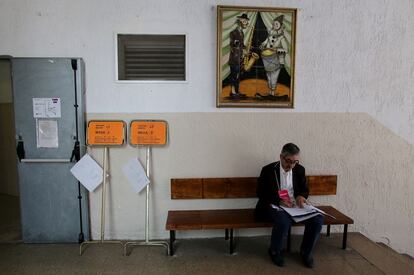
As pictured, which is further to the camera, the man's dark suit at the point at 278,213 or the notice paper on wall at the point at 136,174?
the notice paper on wall at the point at 136,174

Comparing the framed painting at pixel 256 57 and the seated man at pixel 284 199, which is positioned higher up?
the framed painting at pixel 256 57

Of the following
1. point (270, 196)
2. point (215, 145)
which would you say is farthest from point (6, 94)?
point (270, 196)

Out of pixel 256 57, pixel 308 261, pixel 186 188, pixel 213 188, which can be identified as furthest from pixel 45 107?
pixel 308 261

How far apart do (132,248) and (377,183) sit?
289cm

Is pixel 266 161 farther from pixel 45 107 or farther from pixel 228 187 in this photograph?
pixel 45 107

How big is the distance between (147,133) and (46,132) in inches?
41.1

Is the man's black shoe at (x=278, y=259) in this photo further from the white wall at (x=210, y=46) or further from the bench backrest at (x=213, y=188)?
the white wall at (x=210, y=46)

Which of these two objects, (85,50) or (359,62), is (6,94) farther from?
(359,62)

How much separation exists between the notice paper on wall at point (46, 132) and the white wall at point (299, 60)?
0.42m

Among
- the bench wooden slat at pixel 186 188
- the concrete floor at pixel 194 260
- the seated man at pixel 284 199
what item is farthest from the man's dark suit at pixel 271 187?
the bench wooden slat at pixel 186 188

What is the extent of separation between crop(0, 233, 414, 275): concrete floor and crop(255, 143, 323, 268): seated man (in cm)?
18

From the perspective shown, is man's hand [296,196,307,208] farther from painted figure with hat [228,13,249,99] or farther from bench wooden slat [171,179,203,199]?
painted figure with hat [228,13,249,99]

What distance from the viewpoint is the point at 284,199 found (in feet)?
9.57

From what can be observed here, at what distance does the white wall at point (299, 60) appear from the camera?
3.09 metres
